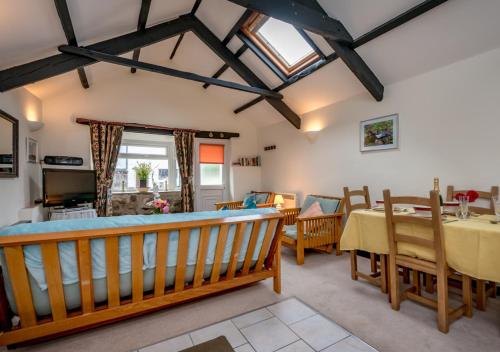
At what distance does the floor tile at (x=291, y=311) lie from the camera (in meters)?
2.01

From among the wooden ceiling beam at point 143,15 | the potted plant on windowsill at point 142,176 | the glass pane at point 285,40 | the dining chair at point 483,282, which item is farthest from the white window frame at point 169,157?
the dining chair at point 483,282

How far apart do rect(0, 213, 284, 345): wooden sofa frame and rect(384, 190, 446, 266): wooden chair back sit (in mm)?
908

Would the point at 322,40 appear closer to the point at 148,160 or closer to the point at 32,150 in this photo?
the point at 148,160

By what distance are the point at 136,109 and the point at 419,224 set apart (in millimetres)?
5143

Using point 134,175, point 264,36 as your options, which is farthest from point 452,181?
point 134,175

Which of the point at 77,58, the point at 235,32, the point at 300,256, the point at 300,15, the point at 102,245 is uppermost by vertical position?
the point at 235,32

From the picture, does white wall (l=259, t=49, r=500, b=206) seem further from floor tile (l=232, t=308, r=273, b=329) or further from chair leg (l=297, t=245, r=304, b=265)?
floor tile (l=232, t=308, r=273, b=329)

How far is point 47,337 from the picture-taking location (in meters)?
1.75

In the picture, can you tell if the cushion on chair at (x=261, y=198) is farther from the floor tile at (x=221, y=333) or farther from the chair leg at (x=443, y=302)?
the chair leg at (x=443, y=302)

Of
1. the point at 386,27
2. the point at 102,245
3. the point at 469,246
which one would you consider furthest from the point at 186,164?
the point at 469,246

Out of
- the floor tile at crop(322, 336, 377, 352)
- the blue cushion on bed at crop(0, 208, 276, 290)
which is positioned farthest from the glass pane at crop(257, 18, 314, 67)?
the floor tile at crop(322, 336, 377, 352)

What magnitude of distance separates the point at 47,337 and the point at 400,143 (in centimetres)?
409

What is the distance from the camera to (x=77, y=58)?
3148 mm

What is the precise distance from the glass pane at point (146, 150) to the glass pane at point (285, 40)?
3.28 metres
